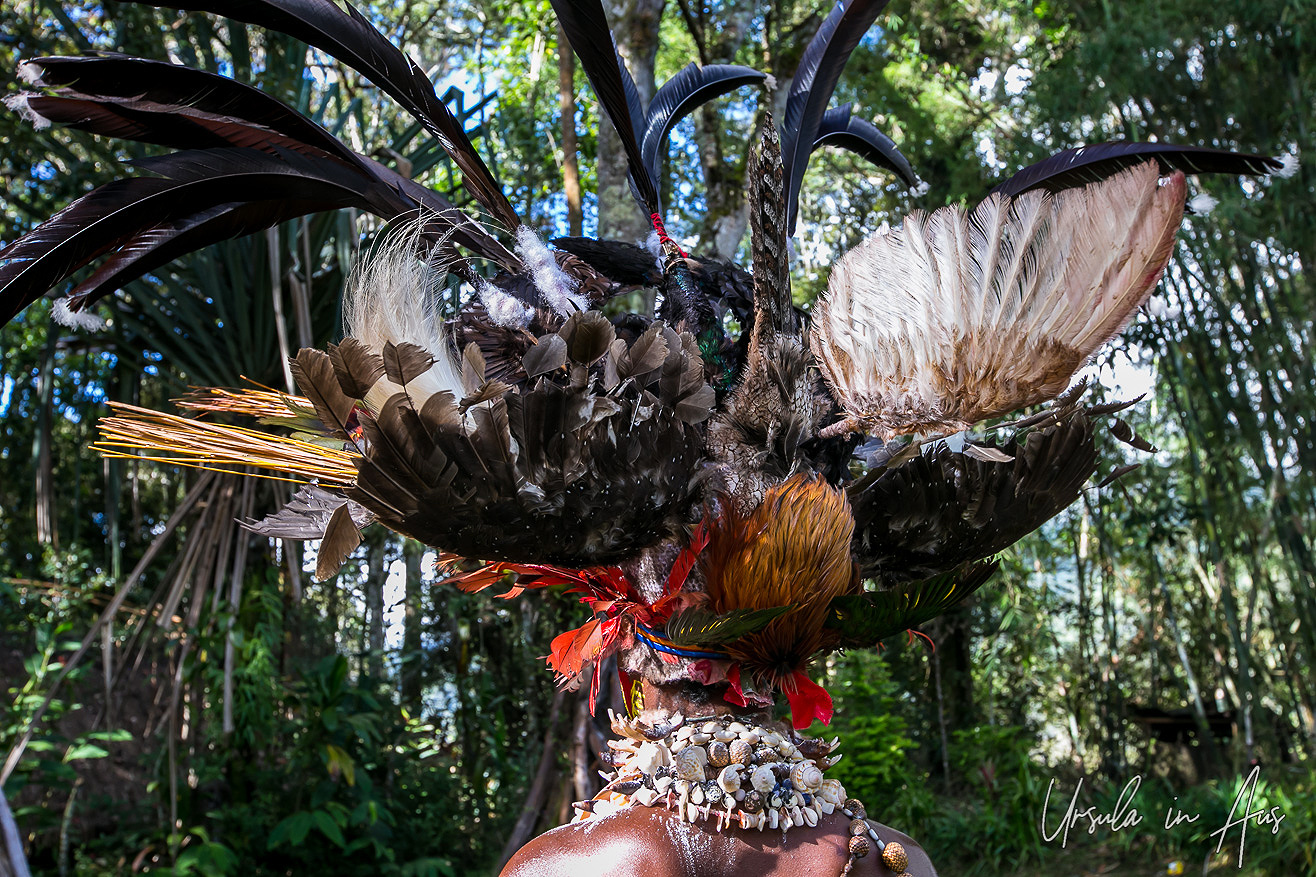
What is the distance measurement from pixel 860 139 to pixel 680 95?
16.0 inches

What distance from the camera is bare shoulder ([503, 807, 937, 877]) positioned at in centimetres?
125

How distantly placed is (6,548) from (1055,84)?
6.80m

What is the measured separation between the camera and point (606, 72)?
1.56 meters

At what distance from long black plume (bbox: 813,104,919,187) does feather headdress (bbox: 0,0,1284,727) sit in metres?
0.20

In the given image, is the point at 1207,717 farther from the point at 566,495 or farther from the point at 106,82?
the point at 106,82

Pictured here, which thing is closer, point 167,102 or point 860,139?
point 167,102

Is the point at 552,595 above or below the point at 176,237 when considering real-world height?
below

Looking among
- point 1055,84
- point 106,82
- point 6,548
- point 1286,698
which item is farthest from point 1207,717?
point 6,548

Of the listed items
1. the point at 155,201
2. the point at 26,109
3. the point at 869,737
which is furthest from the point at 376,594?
the point at 26,109

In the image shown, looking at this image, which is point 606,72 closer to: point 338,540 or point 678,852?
point 338,540

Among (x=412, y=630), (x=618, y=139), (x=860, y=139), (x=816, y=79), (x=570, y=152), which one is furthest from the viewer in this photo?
(x=412, y=630)

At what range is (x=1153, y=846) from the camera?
189 inches

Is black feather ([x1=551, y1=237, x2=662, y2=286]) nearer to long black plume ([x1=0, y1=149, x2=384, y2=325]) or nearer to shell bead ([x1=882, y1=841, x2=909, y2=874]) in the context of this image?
long black plume ([x1=0, y1=149, x2=384, y2=325])

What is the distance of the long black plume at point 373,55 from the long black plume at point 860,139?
71cm
